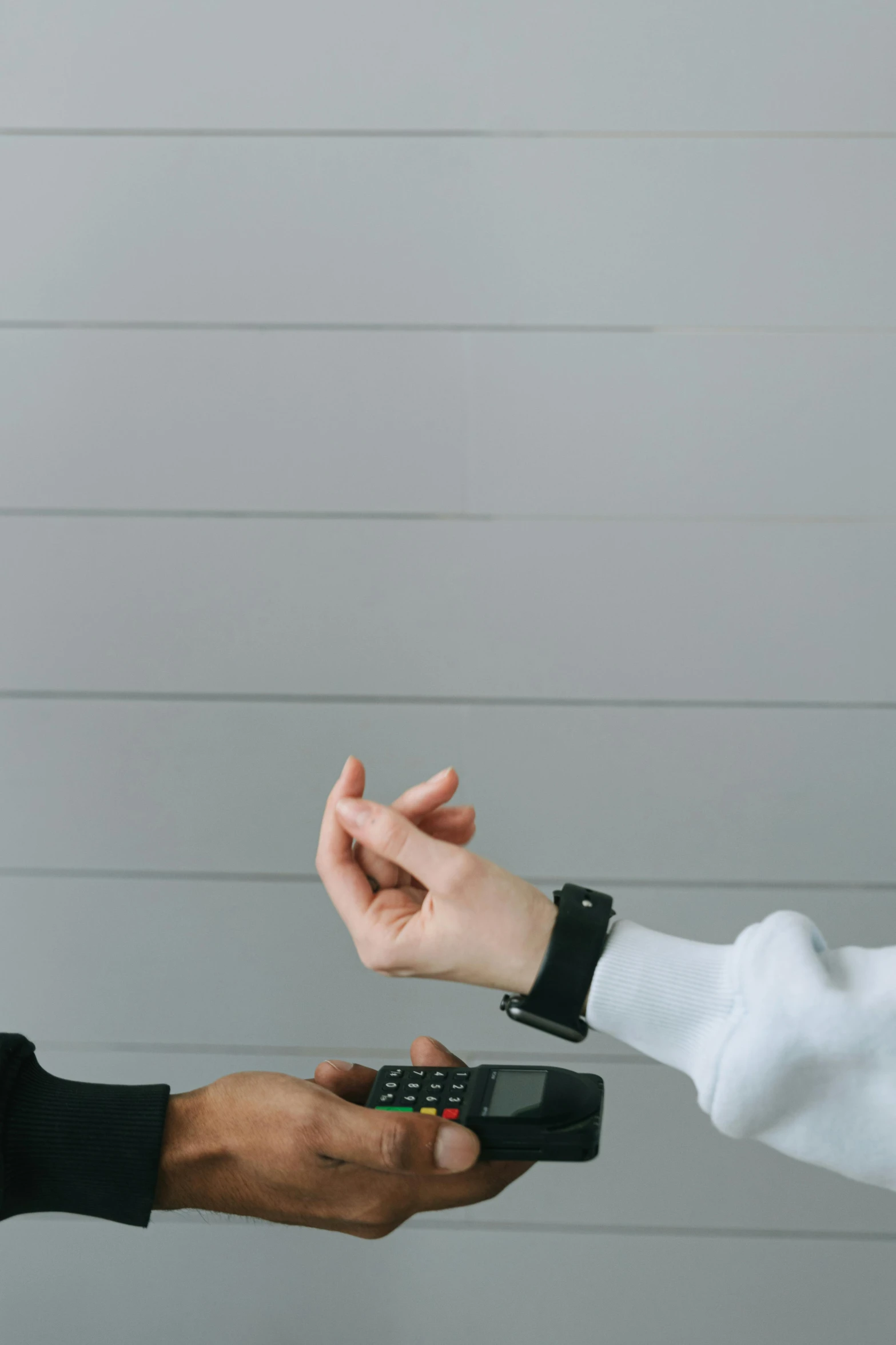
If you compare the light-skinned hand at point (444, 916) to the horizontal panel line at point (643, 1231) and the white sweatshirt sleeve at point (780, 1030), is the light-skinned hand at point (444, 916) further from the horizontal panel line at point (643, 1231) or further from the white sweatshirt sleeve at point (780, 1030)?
the horizontal panel line at point (643, 1231)

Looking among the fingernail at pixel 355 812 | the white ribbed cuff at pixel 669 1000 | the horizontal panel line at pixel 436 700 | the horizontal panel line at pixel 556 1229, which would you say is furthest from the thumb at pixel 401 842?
the horizontal panel line at pixel 556 1229

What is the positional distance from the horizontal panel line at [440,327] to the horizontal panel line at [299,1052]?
29.1 inches

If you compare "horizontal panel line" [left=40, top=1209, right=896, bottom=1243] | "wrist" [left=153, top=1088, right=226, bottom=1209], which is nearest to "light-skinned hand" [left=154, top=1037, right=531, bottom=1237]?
"wrist" [left=153, top=1088, right=226, bottom=1209]

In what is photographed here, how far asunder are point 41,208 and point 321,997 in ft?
2.78

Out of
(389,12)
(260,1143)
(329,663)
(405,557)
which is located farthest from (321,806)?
(389,12)

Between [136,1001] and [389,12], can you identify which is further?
[136,1001]

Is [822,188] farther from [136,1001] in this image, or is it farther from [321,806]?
[136,1001]

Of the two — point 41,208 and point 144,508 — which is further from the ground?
point 41,208

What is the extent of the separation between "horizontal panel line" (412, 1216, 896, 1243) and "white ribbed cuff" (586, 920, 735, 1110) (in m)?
0.66

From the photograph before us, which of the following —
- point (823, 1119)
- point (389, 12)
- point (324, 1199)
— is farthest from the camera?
point (389, 12)

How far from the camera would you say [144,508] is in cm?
104

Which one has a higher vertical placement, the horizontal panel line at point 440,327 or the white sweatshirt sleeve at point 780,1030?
the horizontal panel line at point 440,327

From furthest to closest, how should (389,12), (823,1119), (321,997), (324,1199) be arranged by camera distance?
(321,997) → (389,12) → (324,1199) → (823,1119)

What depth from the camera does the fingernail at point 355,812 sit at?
24.7 inches
